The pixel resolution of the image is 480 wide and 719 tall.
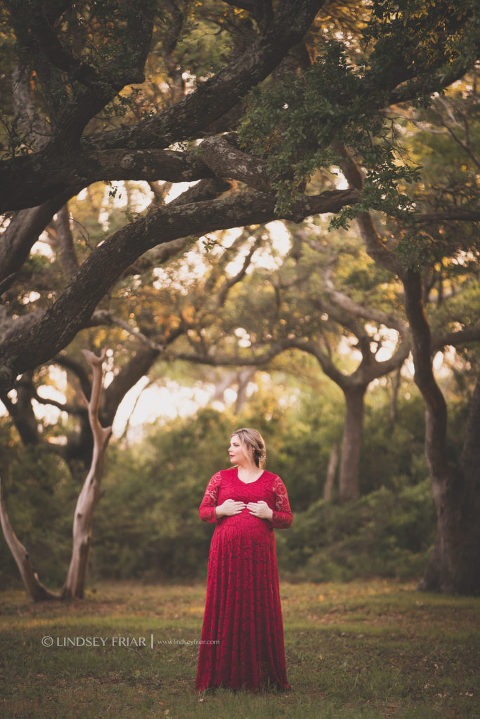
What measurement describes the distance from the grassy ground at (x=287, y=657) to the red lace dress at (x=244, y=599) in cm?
19

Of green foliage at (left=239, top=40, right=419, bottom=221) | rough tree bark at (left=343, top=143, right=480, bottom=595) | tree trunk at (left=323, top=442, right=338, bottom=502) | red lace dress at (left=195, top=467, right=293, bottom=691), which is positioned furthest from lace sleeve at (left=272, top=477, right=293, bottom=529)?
tree trunk at (left=323, top=442, right=338, bottom=502)

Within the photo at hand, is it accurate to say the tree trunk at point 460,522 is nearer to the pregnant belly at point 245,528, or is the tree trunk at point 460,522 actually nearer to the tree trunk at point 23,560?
the tree trunk at point 23,560

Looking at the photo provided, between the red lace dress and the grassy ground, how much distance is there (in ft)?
0.63

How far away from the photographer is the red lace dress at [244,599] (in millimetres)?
5910

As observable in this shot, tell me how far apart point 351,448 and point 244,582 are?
12507 millimetres

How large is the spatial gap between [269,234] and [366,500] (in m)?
6.64

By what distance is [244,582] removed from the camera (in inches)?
235

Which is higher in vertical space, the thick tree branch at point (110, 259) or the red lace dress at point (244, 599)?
the thick tree branch at point (110, 259)

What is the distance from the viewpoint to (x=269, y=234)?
16.1 m

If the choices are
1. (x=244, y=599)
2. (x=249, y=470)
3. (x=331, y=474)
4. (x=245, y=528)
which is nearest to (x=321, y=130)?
(x=249, y=470)

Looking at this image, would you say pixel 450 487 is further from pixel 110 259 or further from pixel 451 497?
pixel 110 259

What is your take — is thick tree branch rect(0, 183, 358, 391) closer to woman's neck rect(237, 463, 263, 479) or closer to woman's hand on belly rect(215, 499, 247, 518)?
woman's neck rect(237, 463, 263, 479)

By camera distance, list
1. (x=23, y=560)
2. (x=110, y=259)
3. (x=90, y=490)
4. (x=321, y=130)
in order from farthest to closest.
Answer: (x=90, y=490)
(x=23, y=560)
(x=110, y=259)
(x=321, y=130)

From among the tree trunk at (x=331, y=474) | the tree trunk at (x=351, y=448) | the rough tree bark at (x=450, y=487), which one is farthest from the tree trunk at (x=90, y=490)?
the tree trunk at (x=331, y=474)
